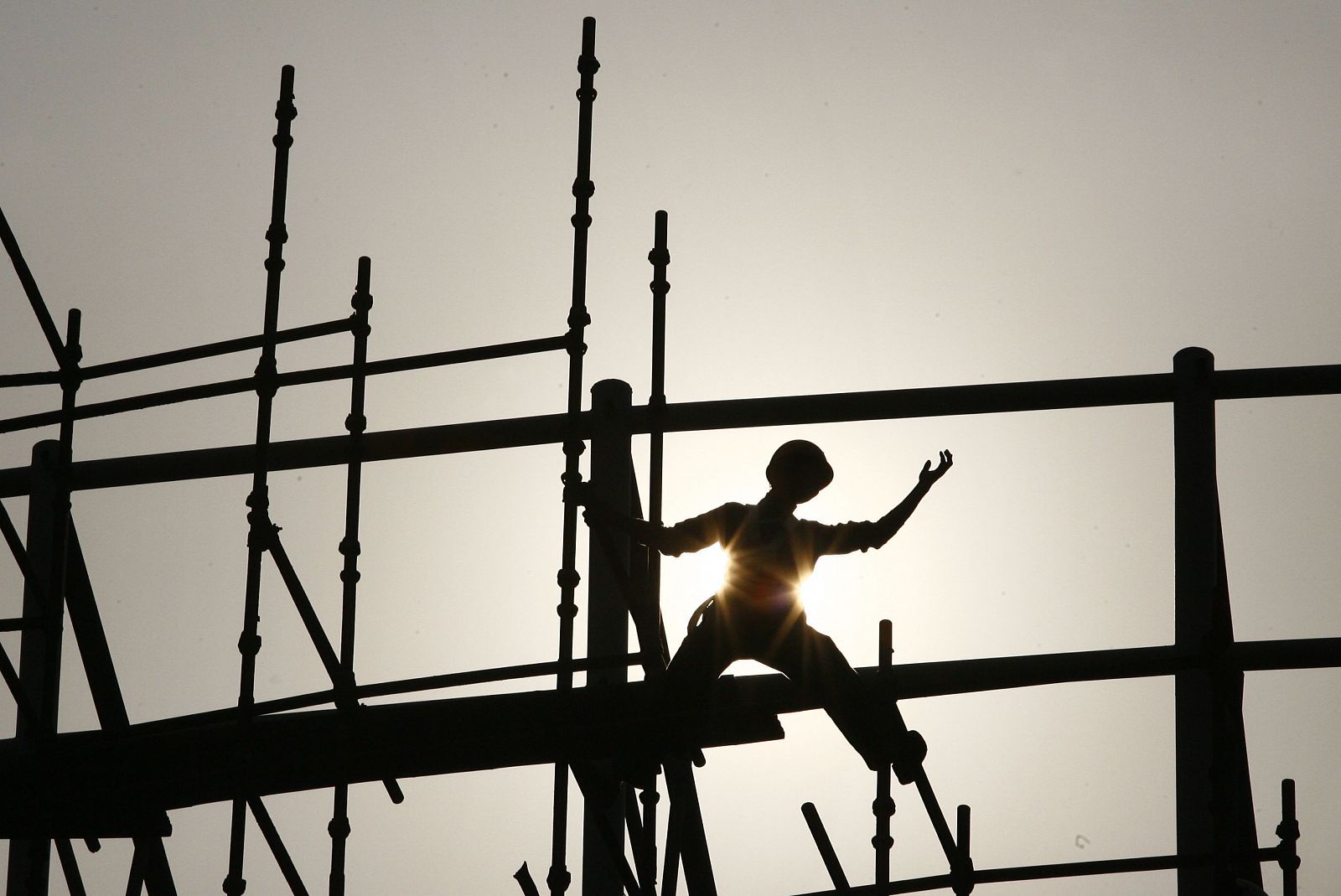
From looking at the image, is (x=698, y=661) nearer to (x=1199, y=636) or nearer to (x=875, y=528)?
(x=875, y=528)

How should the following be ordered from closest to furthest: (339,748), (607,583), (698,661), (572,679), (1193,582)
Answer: (698,661) → (339,748) → (572,679) → (1193,582) → (607,583)

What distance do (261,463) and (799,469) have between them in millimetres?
2577

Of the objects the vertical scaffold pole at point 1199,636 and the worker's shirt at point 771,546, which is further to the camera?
the vertical scaffold pole at point 1199,636

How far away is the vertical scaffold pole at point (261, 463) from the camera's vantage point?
7.60 m

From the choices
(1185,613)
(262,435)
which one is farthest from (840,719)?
(262,435)

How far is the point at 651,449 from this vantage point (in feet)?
26.5

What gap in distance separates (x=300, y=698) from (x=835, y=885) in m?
2.59

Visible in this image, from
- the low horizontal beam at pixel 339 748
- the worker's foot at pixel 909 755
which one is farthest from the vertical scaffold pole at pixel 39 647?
the worker's foot at pixel 909 755

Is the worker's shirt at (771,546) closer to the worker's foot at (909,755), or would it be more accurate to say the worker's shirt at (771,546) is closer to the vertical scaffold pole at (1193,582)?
the worker's foot at (909,755)

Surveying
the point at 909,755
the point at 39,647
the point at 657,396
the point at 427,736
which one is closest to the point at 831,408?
the point at 657,396

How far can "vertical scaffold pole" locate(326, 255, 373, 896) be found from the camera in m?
7.50

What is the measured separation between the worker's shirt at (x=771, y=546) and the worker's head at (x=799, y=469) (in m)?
0.12

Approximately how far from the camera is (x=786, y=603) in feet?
22.7

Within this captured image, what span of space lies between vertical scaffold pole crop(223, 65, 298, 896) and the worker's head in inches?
95.9
